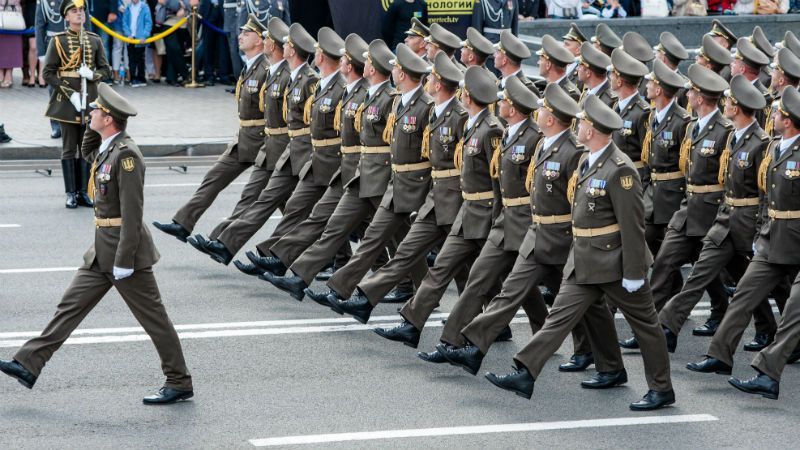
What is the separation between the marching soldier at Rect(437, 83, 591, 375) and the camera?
9414 millimetres

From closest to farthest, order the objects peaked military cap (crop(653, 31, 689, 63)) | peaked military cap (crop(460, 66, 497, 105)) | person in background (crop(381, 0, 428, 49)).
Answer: peaked military cap (crop(460, 66, 497, 105))
peaked military cap (crop(653, 31, 689, 63))
person in background (crop(381, 0, 428, 49))

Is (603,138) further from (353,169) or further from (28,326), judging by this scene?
(28,326)

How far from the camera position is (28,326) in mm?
10961

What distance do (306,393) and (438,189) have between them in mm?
2088

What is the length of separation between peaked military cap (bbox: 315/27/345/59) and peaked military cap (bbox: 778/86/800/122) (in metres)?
4.06

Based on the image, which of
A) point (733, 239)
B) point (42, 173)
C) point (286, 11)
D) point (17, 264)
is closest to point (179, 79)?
point (286, 11)

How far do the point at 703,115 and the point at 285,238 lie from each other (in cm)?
344

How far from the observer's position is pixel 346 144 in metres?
12.2

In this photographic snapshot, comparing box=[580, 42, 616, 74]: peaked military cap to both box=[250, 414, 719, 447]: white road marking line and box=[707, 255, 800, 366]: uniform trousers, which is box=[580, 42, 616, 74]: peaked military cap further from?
box=[250, 414, 719, 447]: white road marking line

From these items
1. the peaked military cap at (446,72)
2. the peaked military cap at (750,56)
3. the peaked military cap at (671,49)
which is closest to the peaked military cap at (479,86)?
the peaked military cap at (446,72)

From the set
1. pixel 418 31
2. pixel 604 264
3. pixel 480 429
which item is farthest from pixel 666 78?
pixel 480 429

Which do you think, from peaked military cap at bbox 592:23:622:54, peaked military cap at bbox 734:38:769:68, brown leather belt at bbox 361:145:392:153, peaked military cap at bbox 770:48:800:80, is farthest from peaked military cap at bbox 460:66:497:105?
peaked military cap at bbox 592:23:622:54

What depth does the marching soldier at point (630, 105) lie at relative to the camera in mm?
11195

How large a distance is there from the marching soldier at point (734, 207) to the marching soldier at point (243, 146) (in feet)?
14.1
